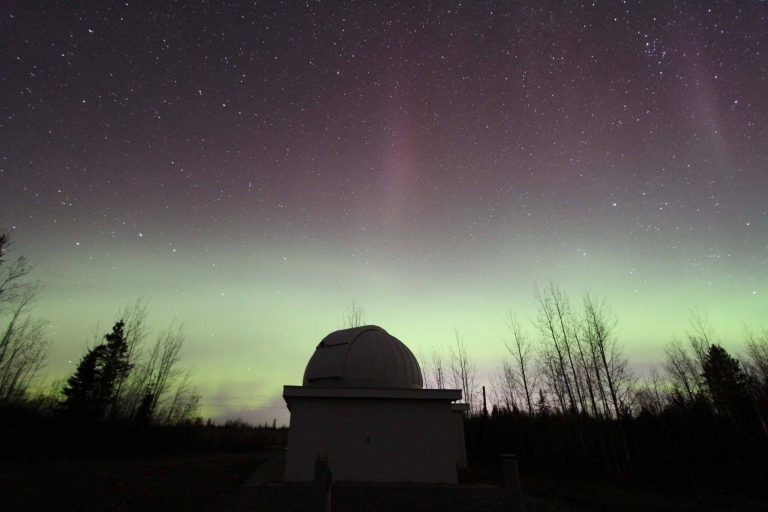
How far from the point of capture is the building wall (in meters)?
14.7

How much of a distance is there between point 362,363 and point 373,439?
392 cm

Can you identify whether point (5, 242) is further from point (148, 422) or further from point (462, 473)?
point (462, 473)

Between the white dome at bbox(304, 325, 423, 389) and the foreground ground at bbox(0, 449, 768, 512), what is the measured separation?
474 centimetres

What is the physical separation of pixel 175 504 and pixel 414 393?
9048 mm

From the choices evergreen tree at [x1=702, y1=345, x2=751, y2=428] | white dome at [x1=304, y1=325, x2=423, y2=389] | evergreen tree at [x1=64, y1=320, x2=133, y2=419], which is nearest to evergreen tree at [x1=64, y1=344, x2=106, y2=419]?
evergreen tree at [x1=64, y1=320, x2=133, y2=419]

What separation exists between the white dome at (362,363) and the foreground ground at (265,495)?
4738mm

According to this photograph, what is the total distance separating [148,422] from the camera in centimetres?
2714

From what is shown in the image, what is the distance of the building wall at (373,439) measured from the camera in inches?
580

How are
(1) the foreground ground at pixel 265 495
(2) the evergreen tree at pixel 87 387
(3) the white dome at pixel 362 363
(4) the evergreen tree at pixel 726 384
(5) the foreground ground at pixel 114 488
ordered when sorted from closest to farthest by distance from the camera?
(5) the foreground ground at pixel 114 488 → (1) the foreground ground at pixel 265 495 → (3) the white dome at pixel 362 363 → (4) the evergreen tree at pixel 726 384 → (2) the evergreen tree at pixel 87 387

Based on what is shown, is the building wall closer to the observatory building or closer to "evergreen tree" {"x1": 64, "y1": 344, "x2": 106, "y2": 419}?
the observatory building

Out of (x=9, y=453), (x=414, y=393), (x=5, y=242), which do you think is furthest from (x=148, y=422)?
(x=414, y=393)

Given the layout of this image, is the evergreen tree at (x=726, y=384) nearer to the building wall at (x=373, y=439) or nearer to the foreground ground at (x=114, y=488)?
the building wall at (x=373, y=439)

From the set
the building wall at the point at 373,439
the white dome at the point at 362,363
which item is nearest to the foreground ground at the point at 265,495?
the building wall at the point at 373,439

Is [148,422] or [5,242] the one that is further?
[148,422]
